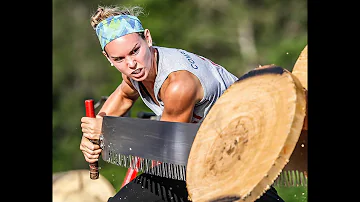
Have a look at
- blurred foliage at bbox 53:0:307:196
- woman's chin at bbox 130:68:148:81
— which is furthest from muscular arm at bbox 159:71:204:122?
blurred foliage at bbox 53:0:307:196

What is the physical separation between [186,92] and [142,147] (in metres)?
0.31

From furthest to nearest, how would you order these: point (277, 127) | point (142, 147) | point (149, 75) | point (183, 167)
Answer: point (149, 75) < point (142, 147) < point (183, 167) < point (277, 127)

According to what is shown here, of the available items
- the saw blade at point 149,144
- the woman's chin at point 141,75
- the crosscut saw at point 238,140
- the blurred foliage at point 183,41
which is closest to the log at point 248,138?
the crosscut saw at point 238,140

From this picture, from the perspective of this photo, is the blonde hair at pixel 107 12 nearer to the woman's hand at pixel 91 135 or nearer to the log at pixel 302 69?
the woman's hand at pixel 91 135

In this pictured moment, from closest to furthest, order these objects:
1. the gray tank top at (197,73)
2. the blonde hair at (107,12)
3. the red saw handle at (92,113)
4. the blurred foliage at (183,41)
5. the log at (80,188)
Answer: the gray tank top at (197,73) < the blonde hair at (107,12) < the red saw handle at (92,113) < the log at (80,188) < the blurred foliage at (183,41)

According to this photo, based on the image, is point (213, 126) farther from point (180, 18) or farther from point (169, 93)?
point (180, 18)

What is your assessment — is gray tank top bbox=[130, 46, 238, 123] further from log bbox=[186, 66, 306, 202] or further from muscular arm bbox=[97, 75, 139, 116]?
muscular arm bbox=[97, 75, 139, 116]

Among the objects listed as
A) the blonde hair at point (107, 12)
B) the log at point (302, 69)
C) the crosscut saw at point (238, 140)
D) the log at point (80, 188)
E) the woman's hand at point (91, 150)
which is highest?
the blonde hair at point (107, 12)

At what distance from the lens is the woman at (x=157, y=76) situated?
2.54 m

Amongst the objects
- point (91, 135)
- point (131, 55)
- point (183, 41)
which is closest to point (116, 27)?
point (131, 55)

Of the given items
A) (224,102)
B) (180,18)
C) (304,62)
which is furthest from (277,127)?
(180,18)

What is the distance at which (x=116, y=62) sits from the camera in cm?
269

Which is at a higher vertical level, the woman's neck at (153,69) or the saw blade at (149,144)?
the woman's neck at (153,69)

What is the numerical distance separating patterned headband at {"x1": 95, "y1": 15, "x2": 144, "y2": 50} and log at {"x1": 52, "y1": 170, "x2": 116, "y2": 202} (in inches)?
103
